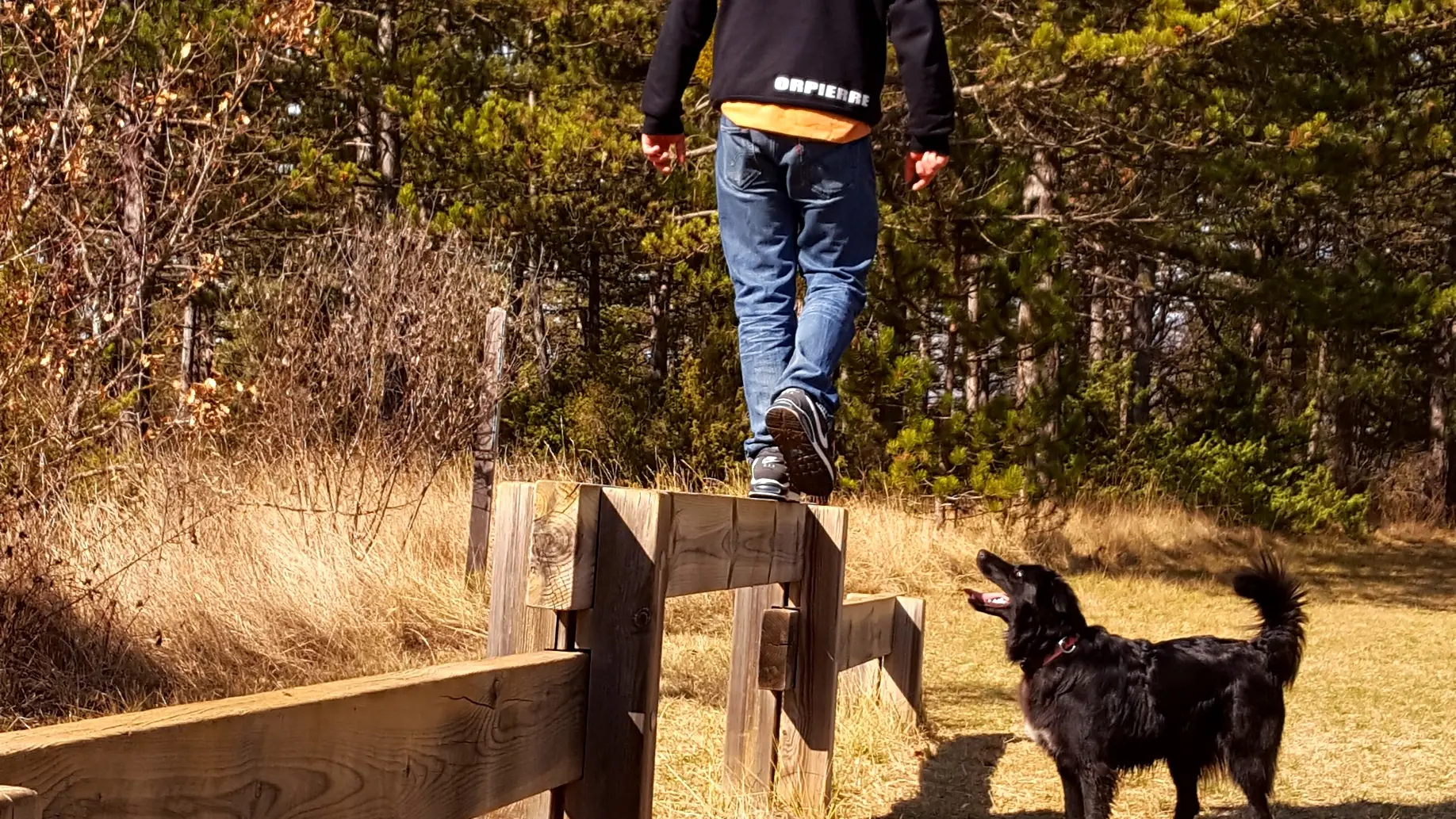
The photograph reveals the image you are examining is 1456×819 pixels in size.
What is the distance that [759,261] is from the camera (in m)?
3.51

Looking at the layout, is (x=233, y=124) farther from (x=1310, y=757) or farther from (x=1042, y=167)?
(x=1042, y=167)

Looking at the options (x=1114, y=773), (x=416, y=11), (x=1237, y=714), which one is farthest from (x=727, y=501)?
(x=416, y=11)

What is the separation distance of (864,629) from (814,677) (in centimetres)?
107

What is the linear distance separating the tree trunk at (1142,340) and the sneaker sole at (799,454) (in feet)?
54.2

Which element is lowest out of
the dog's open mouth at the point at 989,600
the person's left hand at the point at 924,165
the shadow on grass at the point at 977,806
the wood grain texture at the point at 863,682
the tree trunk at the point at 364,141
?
the shadow on grass at the point at 977,806

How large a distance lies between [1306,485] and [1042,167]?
697 cm

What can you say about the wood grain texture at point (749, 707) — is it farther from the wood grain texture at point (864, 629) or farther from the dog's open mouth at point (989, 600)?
the dog's open mouth at point (989, 600)

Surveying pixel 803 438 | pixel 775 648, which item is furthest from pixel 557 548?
pixel 775 648

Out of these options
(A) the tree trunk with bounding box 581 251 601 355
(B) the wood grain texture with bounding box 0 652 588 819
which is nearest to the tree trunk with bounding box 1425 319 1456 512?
(A) the tree trunk with bounding box 581 251 601 355

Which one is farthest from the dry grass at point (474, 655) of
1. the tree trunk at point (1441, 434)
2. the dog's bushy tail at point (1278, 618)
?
the tree trunk at point (1441, 434)

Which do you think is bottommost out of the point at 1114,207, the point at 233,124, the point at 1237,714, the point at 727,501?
the point at 1237,714

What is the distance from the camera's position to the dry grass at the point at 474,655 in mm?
4672

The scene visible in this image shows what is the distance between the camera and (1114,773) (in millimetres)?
4137

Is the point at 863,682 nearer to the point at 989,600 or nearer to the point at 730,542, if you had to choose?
the point at 989,600
